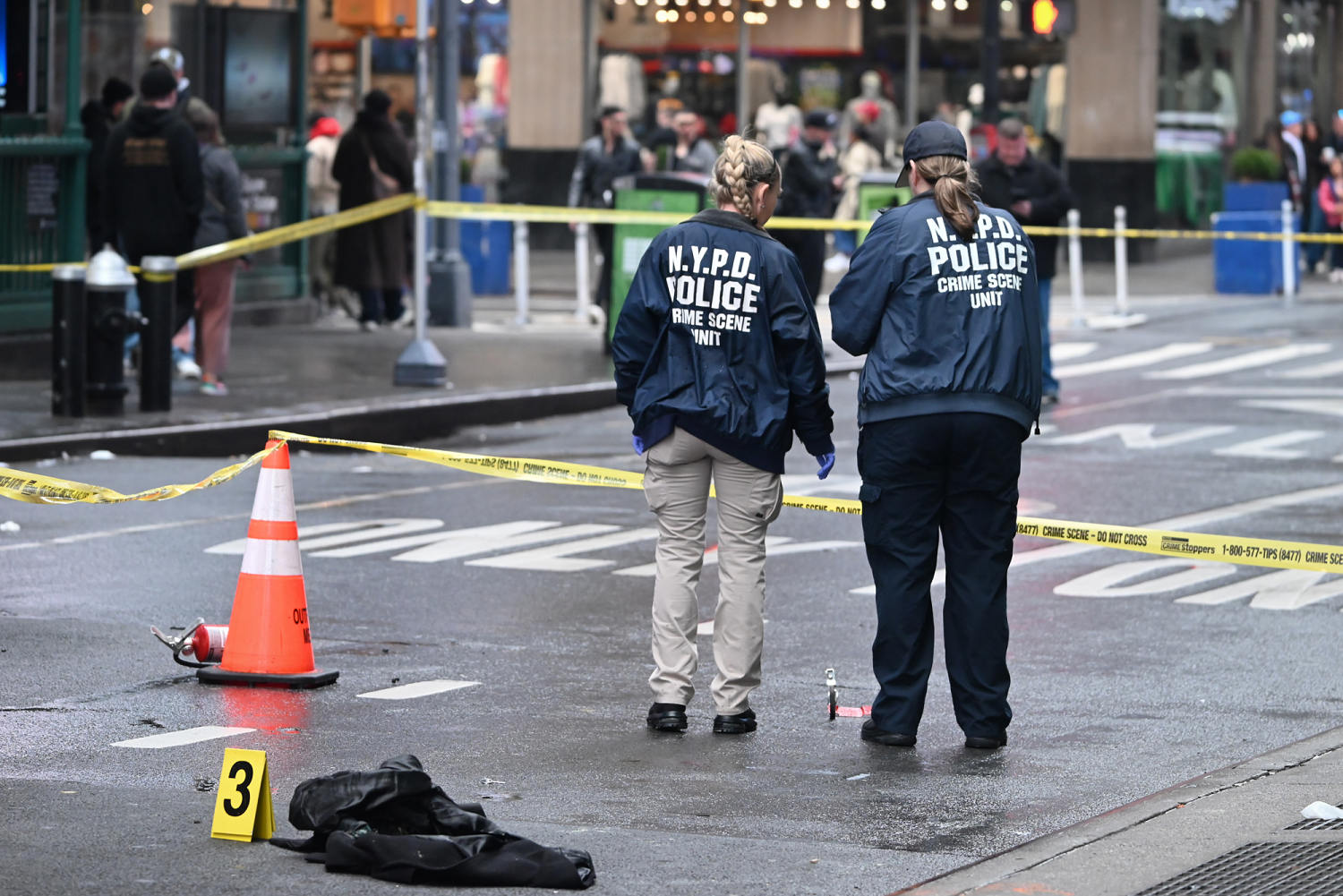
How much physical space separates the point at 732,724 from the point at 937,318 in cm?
139

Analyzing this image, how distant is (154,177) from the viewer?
1588 cm

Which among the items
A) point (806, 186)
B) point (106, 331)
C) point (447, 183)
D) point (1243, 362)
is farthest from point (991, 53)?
point (106, 331)

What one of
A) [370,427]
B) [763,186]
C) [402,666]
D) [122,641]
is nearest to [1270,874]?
[763,186]

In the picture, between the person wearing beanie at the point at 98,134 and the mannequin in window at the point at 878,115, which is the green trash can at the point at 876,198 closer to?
the mannequin in window at the point at 878,115

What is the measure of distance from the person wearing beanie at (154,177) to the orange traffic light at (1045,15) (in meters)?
9.10

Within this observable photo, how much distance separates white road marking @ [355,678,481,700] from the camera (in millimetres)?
7945

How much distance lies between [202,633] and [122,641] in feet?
2.24

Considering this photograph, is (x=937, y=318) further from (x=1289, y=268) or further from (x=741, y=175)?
(x=1289, y=268)

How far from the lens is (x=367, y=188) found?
21875 millimetres

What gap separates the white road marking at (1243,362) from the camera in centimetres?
1956

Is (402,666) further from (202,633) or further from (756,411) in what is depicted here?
(756,411)

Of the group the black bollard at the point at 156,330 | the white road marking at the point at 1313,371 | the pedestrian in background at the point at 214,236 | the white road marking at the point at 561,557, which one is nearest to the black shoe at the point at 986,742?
the white road marking at the point at 561,557

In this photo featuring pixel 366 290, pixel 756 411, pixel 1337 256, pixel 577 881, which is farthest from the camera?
pixel 1337 256

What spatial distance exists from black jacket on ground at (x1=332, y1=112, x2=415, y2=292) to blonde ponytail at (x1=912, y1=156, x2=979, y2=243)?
47.1 ft
